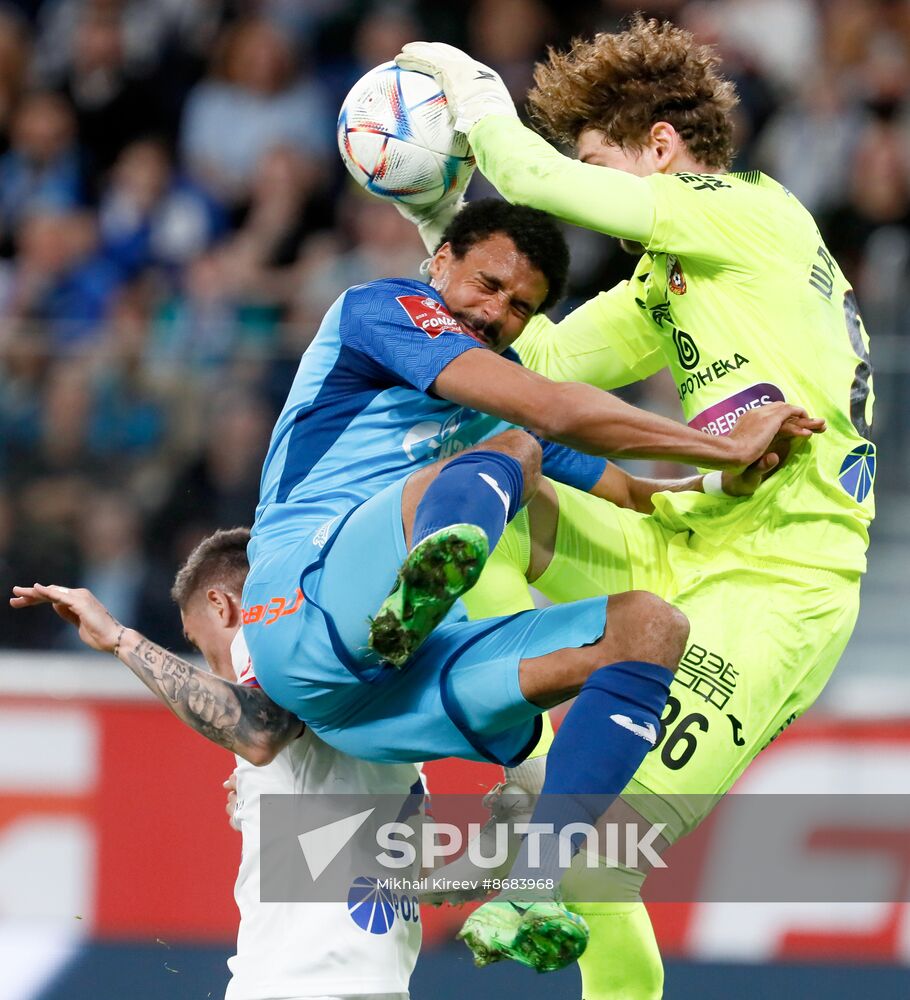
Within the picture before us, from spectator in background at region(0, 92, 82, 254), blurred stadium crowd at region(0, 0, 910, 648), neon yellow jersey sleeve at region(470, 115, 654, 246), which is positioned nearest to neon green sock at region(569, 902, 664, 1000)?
neon yellow jersey sleeve at region(470, 115, 654, 246)

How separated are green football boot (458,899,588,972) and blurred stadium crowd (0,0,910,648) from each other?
12.1 feet

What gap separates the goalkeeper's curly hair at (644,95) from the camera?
426cm

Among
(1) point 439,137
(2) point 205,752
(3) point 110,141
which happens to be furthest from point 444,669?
(3) point 110,141

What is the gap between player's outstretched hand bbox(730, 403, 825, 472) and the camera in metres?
3.78

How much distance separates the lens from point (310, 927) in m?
4.19

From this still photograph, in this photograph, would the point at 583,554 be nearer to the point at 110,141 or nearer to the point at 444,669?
the point at 444,669

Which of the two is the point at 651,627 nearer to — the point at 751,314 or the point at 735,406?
the point at 735,406

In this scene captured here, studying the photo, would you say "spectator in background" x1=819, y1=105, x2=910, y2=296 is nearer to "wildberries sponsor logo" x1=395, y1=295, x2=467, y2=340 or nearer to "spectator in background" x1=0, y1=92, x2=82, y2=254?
"spectator in background" x1=0, y1=92, x2=82, y2=254

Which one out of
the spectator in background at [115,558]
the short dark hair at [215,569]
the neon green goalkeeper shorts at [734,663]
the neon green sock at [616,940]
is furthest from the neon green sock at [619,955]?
the spectator in background at [115,558]

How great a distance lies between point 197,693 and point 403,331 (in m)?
1.03

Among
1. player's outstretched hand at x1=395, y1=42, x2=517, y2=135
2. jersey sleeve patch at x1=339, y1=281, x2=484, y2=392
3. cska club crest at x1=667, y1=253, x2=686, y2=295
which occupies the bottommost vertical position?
jersey sleeve patch at x1=339, y1=281, x2=484, y2=392

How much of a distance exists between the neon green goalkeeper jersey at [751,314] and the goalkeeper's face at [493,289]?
0.50 feet

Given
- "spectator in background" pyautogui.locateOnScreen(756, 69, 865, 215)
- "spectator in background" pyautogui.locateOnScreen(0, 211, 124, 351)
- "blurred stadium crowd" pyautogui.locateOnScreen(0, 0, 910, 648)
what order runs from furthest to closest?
"spectator in background" pyautogui.locateOnScreen(0, 211, 124, 351) < "spectator in background" pyautogui.locateOnScreen(756, 69, 865, 215) < "blurred stadium crowd" pyautogui.locateOnScreen(0, 0, 910, 648)

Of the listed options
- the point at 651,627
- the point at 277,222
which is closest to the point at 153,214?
the point at 277,222
